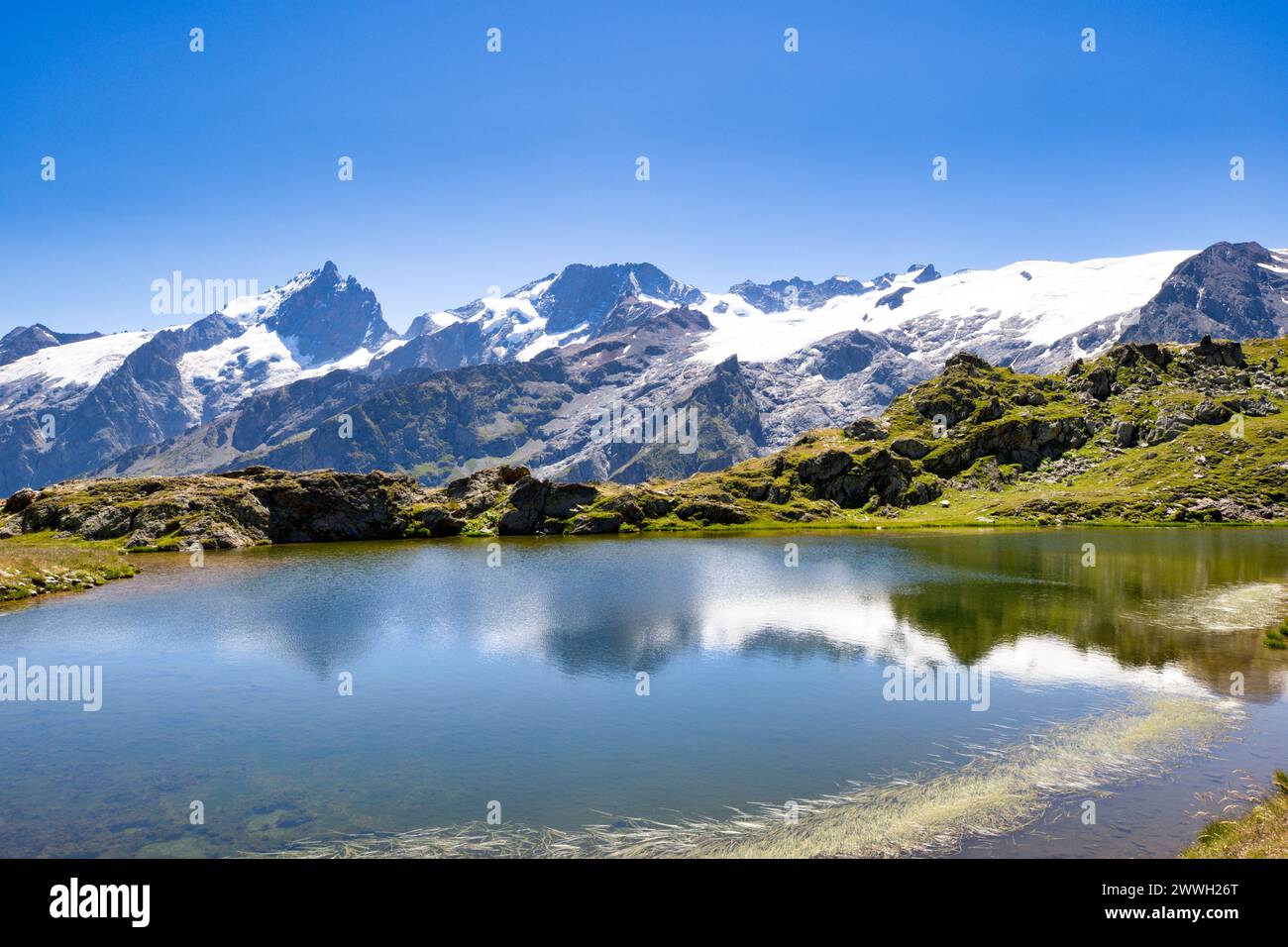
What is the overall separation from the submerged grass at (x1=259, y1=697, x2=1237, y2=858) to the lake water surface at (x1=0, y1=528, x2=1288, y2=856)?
1.03 m

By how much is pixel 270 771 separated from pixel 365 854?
423 inches

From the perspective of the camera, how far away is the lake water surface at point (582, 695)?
31.0 metres

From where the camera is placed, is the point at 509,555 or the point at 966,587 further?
the point at 509,555

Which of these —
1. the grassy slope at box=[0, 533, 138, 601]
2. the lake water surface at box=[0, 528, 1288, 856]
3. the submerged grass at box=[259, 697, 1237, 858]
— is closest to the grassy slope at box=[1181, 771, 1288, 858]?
the lake water surface at box=[0, 528, 1288, 856]

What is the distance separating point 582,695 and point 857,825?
2100 centimetres

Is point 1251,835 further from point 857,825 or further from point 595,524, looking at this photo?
point 595,524

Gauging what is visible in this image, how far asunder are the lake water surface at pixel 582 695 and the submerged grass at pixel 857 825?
1033 millimetres

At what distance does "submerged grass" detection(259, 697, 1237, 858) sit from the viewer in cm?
2717

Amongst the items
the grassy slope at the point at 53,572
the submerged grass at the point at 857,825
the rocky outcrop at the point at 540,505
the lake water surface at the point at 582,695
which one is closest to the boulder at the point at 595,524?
the rocky outcrop at the point at 540,505
